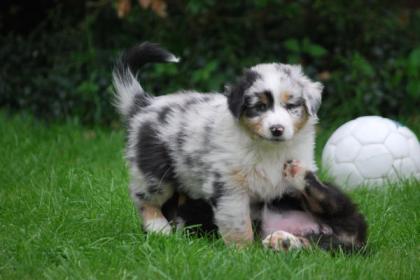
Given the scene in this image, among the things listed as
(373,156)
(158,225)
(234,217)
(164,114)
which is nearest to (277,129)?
(234,217)

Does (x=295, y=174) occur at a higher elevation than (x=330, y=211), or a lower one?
higher

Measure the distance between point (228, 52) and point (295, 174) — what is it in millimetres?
4977

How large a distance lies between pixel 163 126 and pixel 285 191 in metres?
0.87

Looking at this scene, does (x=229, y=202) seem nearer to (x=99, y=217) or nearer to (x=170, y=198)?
(x=170, y=198)

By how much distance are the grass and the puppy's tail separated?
695 mm

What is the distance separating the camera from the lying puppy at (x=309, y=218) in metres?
4.54

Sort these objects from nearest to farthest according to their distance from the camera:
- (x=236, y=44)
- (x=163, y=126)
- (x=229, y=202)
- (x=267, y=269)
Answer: (x=267, y=269) → (x=229, y=202) → (x=163, y=126) → (x=236, y=44)

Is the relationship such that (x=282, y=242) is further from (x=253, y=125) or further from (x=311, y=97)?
(x=311, y=97)

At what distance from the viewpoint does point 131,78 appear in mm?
5375

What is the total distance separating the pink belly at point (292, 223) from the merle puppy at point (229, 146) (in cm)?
10

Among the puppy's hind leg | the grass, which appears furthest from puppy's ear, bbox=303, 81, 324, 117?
the puppy's hind leg

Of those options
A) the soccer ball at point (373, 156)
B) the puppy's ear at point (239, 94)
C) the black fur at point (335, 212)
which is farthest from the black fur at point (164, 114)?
the soccer ball at point (373, 156)

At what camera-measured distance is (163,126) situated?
498cm

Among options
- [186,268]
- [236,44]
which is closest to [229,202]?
[186,268]
